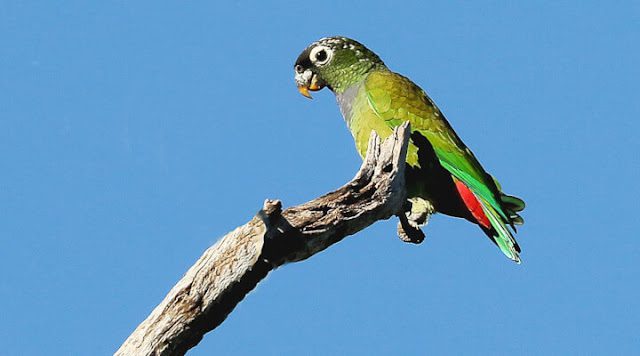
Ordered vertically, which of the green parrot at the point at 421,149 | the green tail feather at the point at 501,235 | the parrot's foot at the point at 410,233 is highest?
the green parrot at the point at 421,149

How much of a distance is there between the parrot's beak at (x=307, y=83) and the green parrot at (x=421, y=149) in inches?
7.6

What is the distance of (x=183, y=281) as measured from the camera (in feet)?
19.6

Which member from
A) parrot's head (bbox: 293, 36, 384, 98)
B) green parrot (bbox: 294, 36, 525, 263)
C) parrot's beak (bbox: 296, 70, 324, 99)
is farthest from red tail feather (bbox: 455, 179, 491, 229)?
parrot's beak (bbox: 296, 70, 324, 99)

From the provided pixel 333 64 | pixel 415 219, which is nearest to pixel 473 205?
pixel 415 219

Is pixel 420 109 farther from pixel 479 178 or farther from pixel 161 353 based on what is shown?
pixel 161 353

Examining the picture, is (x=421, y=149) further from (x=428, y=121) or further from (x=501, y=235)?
(x=501, y=235)

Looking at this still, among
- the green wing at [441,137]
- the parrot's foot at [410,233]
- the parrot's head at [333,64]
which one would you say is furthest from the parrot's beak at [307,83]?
the parrot's foot at [410,233]

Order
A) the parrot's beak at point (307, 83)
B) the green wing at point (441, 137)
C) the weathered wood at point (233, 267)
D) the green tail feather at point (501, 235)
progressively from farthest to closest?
the parrot's beak at point (307, 83) → the green wing at point (441, 137) → the green tail feather at point (501, 235) → the weathered wood at point (233, 267)

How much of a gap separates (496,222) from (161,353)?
3.47 m

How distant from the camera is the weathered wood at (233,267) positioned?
5895mm

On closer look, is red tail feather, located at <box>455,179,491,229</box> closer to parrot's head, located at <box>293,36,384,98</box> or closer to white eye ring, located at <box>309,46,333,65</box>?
parrot's head, located at <box>293,36,384,98</box>

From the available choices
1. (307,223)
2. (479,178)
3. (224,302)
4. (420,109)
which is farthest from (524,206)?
(224,302)

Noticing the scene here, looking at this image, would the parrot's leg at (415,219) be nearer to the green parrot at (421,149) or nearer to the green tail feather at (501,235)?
the green parrot at (421,149)

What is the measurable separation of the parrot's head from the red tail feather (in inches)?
67.0
